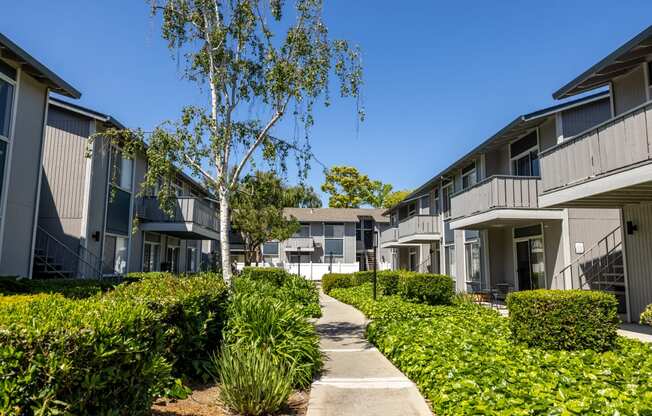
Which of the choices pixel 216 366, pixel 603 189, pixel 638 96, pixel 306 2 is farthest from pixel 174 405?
pixel 638 96

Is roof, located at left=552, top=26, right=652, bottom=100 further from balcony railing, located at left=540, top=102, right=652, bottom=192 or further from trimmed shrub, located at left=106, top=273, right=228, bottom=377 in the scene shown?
trimmed shrub, located at left=106, top=273, right=228, bottom=377

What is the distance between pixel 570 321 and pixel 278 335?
4.82 m

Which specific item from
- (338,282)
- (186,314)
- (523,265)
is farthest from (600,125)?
(338,282)

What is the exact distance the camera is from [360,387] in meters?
6.06

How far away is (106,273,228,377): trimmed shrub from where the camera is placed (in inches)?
202

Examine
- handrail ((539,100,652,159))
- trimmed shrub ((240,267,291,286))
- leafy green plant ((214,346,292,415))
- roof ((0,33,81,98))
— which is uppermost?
roof ((0,33,81,98))

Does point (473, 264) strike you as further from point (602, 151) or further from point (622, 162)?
point (622, 162)

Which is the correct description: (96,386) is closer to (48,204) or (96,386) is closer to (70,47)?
(70,47)

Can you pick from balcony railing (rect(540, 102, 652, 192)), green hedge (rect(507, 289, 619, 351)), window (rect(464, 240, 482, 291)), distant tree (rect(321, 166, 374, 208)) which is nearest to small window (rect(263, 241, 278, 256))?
distant tree (rect(321, 166, 374, 208))

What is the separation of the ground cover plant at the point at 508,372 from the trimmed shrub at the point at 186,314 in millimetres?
2981

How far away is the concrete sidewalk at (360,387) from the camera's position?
16.9 ft

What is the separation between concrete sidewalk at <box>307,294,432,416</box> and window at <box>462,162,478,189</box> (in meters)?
12.7

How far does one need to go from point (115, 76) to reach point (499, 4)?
10.2 metres

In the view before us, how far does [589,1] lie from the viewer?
11.0 meters
